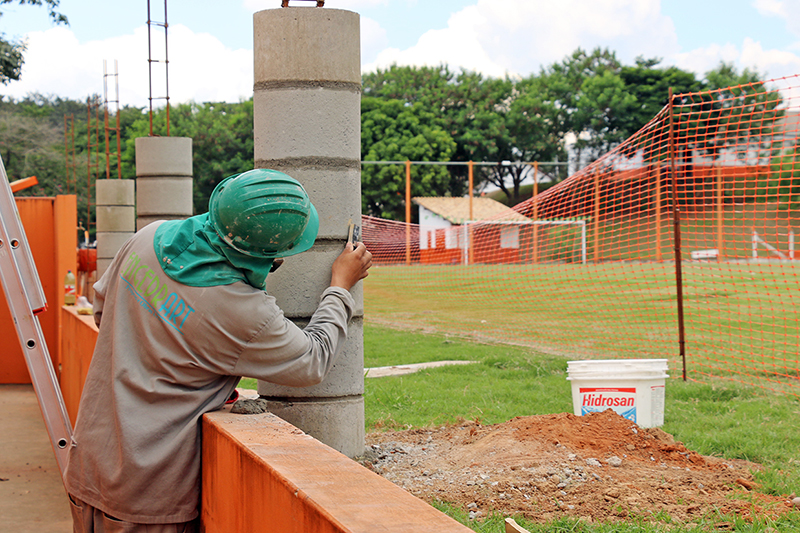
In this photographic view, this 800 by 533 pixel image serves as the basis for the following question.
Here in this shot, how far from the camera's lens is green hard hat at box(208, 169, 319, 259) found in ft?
→ 8.57

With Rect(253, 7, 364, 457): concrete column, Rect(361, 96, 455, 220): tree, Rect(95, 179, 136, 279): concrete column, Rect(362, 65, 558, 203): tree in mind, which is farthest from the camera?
Rect(362, 65, 558, 203): tree

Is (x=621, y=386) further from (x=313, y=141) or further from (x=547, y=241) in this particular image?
(x=547, y=241)

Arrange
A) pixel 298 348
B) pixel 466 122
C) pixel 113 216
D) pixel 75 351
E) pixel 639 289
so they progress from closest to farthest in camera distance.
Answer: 1. pixel 298 348
2. pixel 75 351
3. pixel 113 216
4. pixel 639 289
5. pixel 466 122

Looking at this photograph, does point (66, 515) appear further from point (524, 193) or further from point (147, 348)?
point (524, 193)

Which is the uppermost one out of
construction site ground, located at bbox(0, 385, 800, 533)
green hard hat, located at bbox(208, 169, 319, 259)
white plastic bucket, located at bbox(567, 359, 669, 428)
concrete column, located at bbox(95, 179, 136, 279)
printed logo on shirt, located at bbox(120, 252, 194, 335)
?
concrete column, located at bbox(95, 179, 136, 279)

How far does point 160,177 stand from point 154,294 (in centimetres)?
795

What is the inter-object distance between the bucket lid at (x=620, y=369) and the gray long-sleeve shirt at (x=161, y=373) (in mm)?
2918

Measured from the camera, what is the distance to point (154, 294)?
2689 mm

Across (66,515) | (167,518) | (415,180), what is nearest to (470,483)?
(167,518)

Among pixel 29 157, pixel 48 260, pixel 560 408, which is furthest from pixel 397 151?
pixel 560 408

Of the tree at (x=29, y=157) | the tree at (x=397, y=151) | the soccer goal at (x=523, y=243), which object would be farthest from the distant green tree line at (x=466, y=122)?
the soccer goal at (x=523, y=243)

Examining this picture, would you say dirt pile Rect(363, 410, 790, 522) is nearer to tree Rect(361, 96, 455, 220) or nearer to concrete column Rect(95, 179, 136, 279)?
concrete column Rect(95, 179, 136, 279)

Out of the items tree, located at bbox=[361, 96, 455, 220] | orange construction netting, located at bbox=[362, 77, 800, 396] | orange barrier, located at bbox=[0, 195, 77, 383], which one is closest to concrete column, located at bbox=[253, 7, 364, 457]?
orange construction netting, located at bbox=[362, 77, 800, 396]

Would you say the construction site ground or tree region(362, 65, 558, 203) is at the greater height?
tree region(362, 65, 558, 203)
